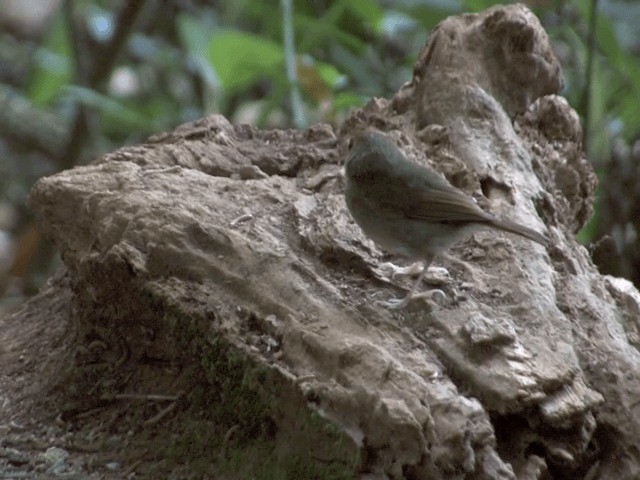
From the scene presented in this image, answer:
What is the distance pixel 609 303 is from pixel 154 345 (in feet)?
4.29

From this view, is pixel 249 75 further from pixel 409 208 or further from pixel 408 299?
pixel 408 299

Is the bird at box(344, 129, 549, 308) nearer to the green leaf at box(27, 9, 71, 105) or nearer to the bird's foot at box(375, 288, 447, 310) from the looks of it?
the bird's foot at box(375, 288, 447, 310)

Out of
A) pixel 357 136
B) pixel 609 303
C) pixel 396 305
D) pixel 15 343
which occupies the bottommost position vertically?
pixel 15 343

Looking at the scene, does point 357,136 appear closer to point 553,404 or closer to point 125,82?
point 553,404

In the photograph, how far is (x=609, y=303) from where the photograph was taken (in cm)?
287

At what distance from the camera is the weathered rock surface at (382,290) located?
7.47ft

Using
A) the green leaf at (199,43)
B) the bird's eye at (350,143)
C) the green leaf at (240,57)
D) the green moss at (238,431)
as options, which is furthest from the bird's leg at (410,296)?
the green leaf at (199,43)

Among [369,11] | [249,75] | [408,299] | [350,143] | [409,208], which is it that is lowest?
[408,299]

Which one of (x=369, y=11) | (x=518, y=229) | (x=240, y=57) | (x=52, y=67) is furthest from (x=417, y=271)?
(x=52, y=67)

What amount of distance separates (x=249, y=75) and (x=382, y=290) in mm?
2087

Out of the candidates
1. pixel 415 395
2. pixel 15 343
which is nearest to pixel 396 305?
pixel 415 395

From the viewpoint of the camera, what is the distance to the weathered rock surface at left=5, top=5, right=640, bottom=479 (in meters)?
2.28

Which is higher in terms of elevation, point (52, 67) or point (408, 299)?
point (52, 67)

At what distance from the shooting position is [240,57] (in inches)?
177
